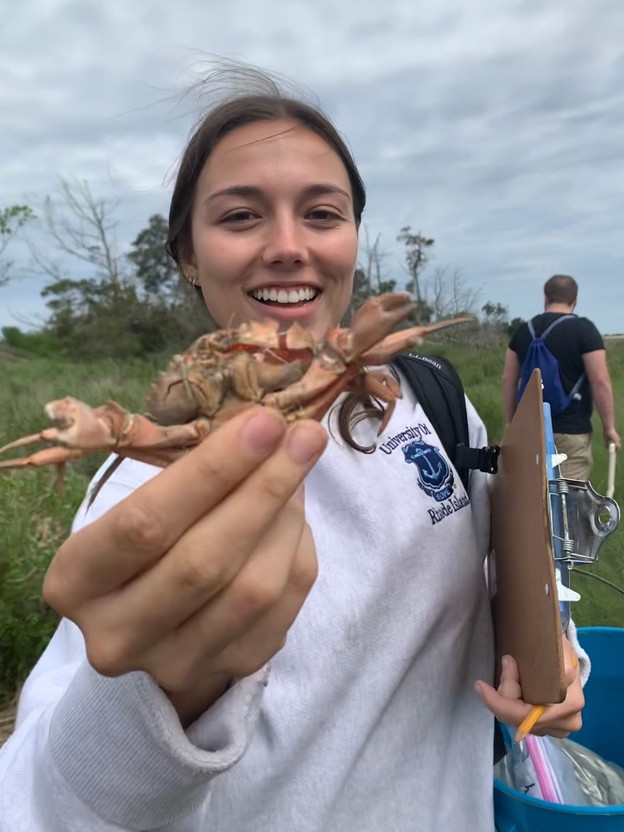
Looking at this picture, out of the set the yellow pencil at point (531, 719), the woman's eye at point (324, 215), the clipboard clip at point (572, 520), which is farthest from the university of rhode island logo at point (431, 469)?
the woman's eye at point (324, 215)

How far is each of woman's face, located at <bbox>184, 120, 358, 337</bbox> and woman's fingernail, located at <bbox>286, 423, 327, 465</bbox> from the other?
31.1 inches

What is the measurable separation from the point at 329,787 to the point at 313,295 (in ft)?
4.08

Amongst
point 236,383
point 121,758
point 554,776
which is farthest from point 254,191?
point 554,776

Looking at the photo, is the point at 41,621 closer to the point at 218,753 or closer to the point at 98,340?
the point at 218,753

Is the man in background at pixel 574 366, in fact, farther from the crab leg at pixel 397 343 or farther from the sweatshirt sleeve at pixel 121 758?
the sweatshirt sleeve at pixel 121 758

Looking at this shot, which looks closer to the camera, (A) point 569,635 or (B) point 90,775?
(B) point 90,775

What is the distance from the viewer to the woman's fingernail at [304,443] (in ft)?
3.06

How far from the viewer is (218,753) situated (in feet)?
3.45

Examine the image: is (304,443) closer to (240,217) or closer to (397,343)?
(397,343)

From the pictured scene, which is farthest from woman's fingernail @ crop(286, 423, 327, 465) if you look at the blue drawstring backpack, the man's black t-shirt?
the man's black t-shirt

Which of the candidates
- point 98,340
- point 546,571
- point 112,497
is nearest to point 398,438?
point 546,571

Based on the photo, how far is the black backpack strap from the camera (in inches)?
74.2

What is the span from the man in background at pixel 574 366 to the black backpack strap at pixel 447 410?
3.60m

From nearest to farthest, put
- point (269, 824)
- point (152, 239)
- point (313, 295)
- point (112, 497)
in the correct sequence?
point (269, 824), point (112, 497), point (313, 295), point (152, 239)
